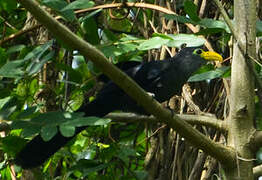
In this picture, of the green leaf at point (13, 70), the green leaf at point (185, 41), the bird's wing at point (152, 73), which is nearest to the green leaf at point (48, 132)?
the green leaf at point (13, 70)

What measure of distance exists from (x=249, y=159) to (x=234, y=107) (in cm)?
26

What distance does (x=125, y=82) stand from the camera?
81.1 inches

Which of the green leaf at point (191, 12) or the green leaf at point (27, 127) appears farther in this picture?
the green leaf at point (191, 12)

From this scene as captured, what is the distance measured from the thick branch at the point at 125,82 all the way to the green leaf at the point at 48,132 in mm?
310

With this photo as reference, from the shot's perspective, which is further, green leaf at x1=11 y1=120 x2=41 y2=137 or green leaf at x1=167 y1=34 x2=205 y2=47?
green leaf at x1=167 y1=34 x2=205 y2=47

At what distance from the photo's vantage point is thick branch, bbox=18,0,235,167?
1.95 m

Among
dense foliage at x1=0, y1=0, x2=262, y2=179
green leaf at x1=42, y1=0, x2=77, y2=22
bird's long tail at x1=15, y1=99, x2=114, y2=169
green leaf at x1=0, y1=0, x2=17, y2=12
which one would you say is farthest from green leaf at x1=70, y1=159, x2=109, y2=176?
green leaf at x1=0, y1=0, x2=17, y2=12

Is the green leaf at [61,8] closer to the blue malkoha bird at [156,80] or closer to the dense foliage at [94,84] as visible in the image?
the dense foliage at [94,84]

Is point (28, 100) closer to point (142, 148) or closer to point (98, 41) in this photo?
point (98, 41)

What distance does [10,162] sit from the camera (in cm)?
292

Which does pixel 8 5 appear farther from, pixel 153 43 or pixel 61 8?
pixel 153 43

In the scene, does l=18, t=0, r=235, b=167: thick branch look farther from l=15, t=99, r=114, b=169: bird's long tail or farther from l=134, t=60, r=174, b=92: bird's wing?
l=134, t=60, r=174, b=92: bird's wing

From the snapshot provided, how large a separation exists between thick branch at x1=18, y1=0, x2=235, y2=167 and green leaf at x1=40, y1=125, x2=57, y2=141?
31 cm

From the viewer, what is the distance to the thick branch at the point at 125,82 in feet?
6.40
